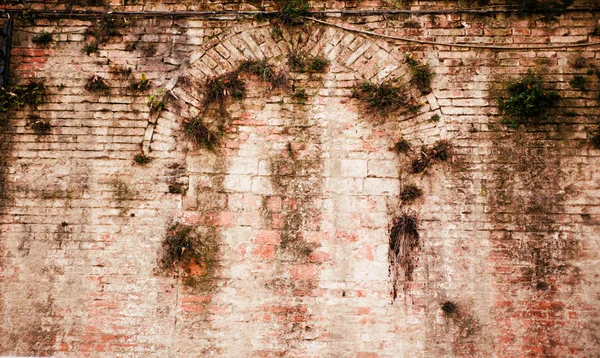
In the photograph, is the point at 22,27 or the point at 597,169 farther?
the point at 22,27

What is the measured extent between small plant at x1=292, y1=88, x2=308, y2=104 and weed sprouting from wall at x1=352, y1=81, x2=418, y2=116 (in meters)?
0.52

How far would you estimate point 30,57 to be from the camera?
4.10 m

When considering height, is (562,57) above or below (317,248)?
above

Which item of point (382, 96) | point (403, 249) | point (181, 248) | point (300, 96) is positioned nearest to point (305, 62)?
point (300, 96)

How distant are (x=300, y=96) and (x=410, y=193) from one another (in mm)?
1542

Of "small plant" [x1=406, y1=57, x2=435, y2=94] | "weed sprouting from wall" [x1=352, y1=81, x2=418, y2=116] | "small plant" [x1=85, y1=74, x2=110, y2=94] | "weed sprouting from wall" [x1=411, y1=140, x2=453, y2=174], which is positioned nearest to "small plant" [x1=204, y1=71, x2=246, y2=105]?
"small plant" [x1=85, y1=74, x2=110, y2=94]

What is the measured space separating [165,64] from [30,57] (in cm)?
147

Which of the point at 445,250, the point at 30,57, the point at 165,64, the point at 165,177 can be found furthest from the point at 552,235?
the point at 30,57

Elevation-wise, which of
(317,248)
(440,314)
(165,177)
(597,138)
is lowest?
(440,314)

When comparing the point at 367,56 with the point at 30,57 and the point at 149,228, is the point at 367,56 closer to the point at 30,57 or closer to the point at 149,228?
the point at 149,228

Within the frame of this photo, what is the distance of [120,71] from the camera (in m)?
4.06

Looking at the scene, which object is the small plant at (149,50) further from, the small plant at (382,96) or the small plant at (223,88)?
the small plant at (382,96)

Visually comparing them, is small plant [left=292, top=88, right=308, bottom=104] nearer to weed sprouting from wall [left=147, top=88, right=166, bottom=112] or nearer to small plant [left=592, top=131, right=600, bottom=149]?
weed sprouting from wall [left=147, top=88, right=166, bottom=112]

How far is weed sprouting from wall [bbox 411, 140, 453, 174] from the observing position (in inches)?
154
